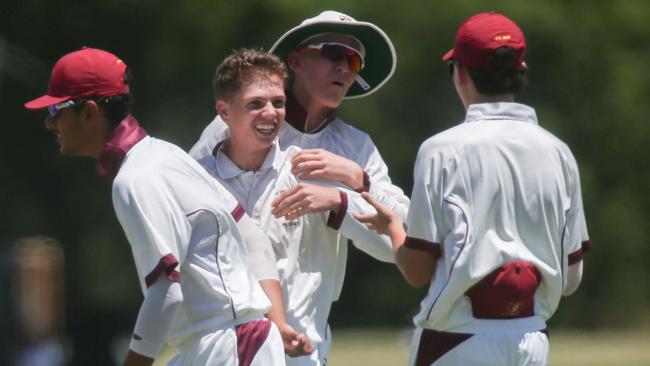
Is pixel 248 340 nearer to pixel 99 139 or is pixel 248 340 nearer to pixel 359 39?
pixel 99 139

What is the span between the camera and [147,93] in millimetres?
28984

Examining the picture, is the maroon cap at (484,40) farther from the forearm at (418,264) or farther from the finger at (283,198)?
the finger at (283,198)

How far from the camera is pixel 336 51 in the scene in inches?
237

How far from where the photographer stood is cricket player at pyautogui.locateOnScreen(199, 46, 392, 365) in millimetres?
5645

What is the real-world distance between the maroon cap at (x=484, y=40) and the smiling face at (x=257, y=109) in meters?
0.87

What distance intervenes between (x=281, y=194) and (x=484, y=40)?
3.63 feet

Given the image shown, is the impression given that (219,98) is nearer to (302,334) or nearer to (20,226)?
(302,334)

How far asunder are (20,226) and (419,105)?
8488mm

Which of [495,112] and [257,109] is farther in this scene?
[257,109]

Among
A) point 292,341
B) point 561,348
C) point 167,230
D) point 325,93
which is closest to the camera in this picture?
point 167,230

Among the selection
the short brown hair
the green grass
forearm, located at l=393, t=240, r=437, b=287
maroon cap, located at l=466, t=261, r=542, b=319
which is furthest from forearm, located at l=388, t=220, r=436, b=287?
the green grass

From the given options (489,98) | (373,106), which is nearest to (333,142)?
(489,98)

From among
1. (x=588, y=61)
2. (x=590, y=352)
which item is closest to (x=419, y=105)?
(x=588, y=61)

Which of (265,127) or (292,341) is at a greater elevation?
(265,127)
